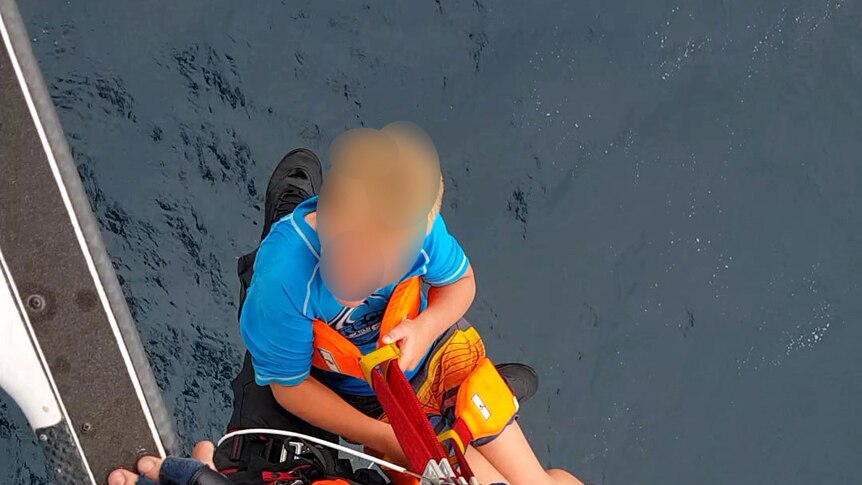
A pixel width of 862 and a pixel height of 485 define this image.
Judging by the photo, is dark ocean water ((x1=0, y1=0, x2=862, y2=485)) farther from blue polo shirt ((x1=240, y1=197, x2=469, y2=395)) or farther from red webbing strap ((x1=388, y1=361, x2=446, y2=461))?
red webbing strap ((x1=388, y1=361, x2=446, y2=461))

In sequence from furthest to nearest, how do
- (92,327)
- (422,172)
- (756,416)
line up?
(756,416), (92,327), (422,172)

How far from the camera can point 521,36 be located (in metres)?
2.92

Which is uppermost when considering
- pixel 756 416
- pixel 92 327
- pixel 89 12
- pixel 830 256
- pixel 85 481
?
pixel 89 12

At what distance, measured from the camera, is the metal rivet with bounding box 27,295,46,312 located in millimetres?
1506

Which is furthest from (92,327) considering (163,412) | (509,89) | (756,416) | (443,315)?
(756,416)

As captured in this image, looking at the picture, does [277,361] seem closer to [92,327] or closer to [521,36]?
[92,327]

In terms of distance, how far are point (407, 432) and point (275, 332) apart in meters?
0.30

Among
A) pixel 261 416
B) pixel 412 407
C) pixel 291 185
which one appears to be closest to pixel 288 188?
pixel 291 185

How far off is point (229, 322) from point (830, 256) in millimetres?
1813

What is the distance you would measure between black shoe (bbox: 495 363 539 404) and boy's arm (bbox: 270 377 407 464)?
1.22 ft

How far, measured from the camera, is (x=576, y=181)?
9.49 feet

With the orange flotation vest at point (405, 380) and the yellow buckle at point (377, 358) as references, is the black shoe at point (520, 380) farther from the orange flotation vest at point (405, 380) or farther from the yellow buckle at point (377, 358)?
the yellow buckle at point (377, 358)

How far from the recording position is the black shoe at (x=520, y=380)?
6.77 ft

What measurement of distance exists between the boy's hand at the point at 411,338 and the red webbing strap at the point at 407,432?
10 centimetres
